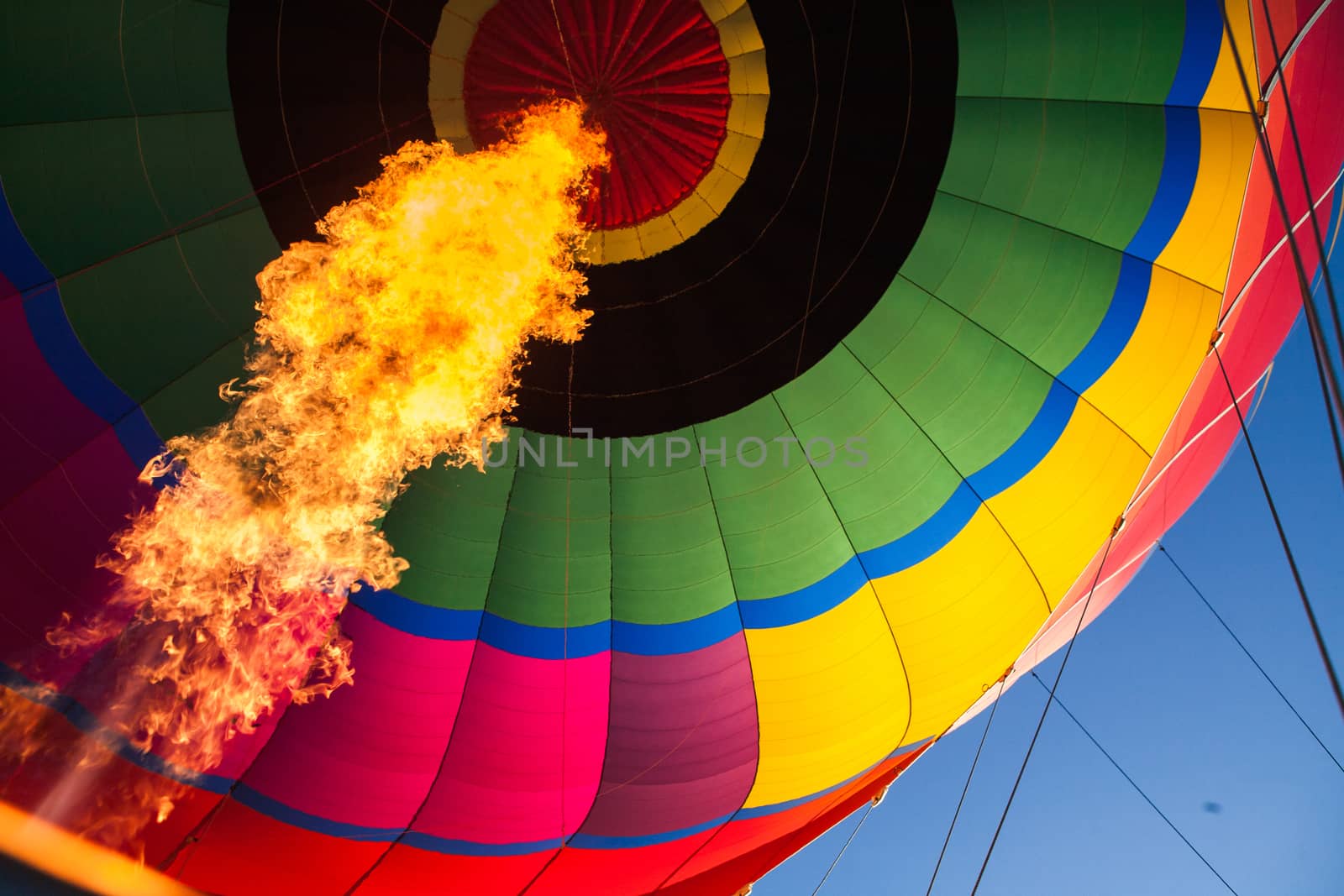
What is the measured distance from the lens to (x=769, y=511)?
4133 millimetres

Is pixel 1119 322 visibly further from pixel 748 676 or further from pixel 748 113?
pixel 748 676

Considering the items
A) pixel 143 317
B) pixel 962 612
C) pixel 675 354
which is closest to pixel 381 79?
pixel 143 317

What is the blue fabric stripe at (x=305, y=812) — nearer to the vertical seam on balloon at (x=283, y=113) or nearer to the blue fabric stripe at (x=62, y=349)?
the blue fabric stripe at (x=62, y=349)

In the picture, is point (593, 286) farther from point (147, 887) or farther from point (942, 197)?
point (147, 887)

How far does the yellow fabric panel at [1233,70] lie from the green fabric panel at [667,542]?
2.78m

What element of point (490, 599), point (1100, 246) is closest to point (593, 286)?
point (490, 599)

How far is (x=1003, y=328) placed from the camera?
4121mm

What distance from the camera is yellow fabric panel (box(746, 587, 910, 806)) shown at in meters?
4.29

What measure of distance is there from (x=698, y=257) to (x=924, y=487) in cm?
150

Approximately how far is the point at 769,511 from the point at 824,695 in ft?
3.26

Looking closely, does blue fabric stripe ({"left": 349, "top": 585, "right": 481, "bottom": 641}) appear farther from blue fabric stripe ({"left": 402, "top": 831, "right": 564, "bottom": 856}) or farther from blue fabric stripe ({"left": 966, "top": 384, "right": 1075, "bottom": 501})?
blue fabric stripe ({"left": 966, "top": 384, "right": 1075, "bottom": 501})

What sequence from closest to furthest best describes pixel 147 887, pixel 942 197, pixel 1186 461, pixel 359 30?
pixel 147 887
pixel 359 30
pixel 942 197
pixel 1186 461

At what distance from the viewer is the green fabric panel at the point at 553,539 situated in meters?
4.06

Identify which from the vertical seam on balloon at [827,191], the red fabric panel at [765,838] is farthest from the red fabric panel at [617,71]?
the red fabric panel at [765,838]
